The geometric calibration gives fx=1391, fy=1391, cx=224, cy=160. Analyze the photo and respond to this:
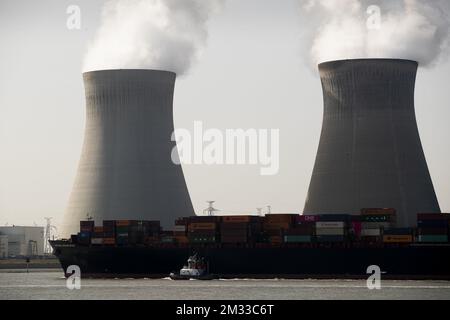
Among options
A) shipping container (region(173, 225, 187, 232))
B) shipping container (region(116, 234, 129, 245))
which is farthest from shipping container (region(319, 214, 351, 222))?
shipping container (region(116, 234, 129, 245))

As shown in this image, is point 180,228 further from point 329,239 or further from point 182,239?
point 329,239

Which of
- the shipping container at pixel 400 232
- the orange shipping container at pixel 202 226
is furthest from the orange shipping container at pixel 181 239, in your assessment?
the shipping container at pixel 400 232

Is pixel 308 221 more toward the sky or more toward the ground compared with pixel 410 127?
more toward the ground

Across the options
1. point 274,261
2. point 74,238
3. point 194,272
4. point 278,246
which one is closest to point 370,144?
point 278,246

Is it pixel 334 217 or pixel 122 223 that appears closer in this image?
pixel 334 217
